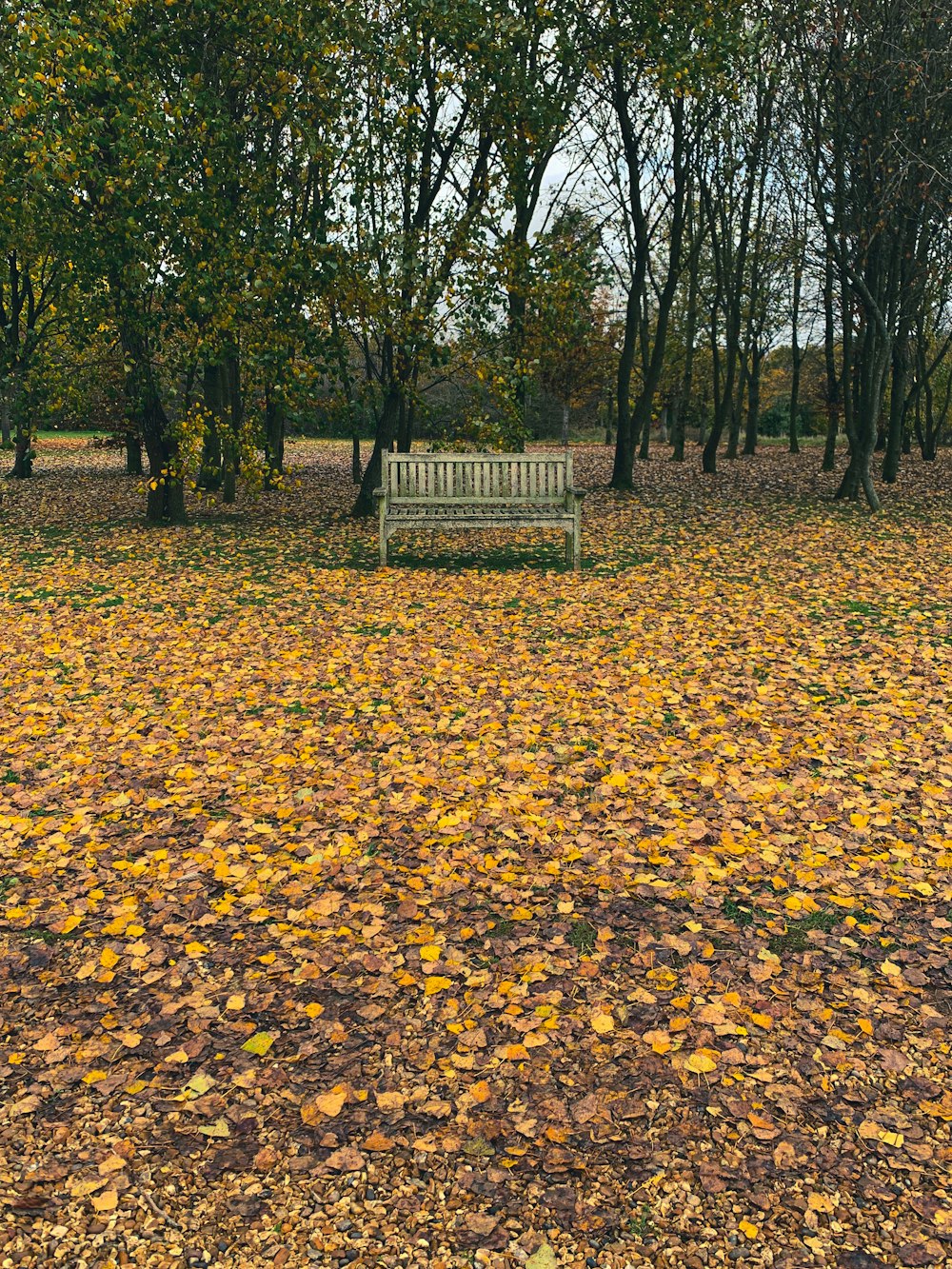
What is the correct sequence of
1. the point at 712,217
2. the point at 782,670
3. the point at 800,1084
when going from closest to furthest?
the point at 800,1084 < the point at 782,670 < the point at 712,217

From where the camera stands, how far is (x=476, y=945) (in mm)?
3922

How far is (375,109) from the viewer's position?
14.0 m

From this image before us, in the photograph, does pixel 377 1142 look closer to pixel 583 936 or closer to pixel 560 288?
pixel 583 936

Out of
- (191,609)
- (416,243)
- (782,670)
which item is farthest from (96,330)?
(782,670)

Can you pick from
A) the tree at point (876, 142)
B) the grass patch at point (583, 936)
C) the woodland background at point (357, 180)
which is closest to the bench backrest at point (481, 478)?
the woodland background at point (357, 180)

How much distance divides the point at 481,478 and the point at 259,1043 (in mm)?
9233

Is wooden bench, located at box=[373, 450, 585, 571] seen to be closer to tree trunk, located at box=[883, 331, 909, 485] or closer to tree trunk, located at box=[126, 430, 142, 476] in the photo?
tree trunk, located at box=[883, 331, 909, 485]

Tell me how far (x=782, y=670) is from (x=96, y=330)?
1111 cm

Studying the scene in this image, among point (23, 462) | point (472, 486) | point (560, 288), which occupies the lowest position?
point (472, 486)

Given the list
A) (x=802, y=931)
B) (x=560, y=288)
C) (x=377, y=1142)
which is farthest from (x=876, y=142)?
(x=377, y=1142)

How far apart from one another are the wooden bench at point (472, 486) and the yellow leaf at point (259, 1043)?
855 cm

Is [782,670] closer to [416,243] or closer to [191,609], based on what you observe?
[191,609]

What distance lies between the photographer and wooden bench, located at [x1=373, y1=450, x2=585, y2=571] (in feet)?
38.3

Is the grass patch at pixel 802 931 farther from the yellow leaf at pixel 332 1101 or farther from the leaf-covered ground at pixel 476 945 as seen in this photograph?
the yellow leaf at pixel 332 1101
